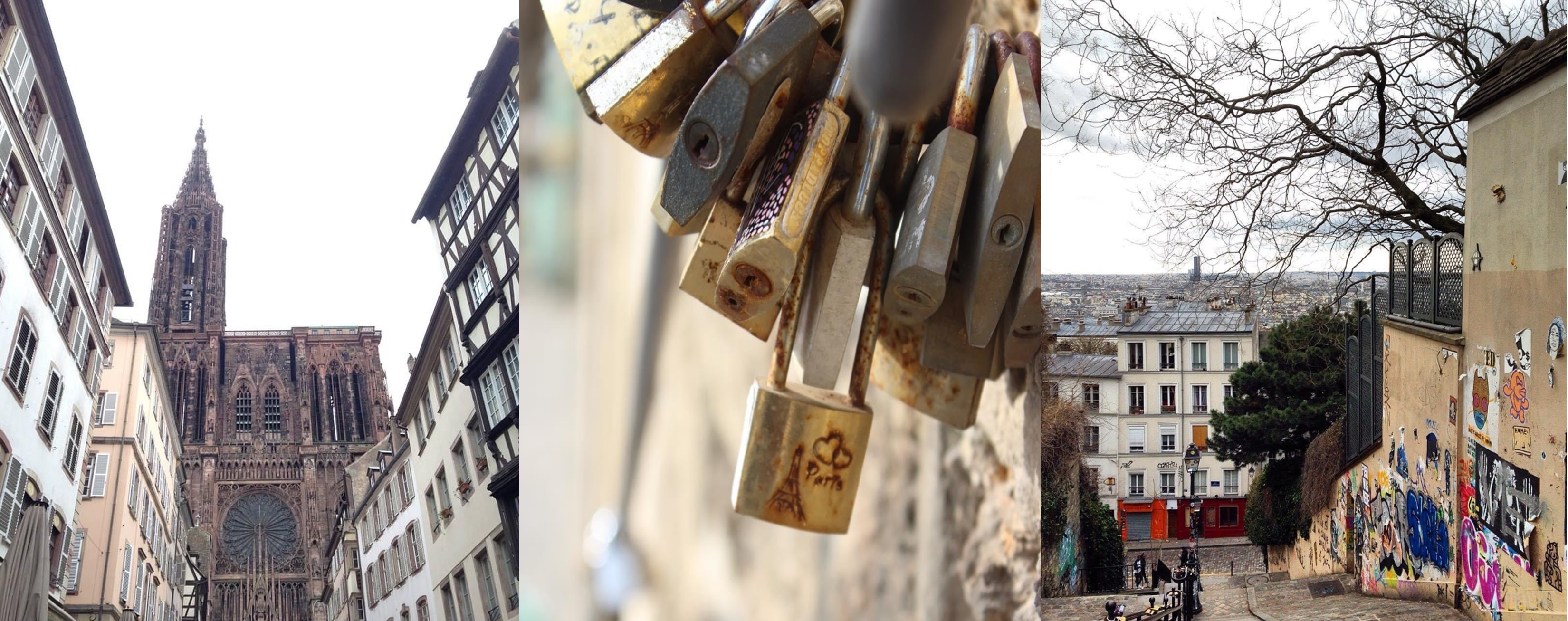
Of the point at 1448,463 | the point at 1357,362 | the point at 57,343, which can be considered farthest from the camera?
the point at 1357,362

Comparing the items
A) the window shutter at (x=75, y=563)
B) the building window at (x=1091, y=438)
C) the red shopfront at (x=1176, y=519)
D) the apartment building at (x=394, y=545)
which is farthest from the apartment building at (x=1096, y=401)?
the window shutter at (x=75, y=563)

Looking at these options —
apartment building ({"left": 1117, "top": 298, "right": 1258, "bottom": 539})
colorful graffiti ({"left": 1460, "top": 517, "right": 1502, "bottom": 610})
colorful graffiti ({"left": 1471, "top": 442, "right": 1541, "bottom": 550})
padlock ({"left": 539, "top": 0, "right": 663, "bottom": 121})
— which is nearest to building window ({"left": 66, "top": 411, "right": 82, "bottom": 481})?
padlock ({"left": 539, "top": 0, "right": 663, "bottom": 121})

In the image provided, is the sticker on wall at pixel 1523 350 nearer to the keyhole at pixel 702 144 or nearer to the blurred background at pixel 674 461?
the blurred background at pixel 674 461

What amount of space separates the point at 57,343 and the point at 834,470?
487mm

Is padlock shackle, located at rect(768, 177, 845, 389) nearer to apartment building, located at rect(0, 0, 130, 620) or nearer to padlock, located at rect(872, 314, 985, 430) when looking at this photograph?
Answer: padlock, located at rect(872, 314, 985, 430)

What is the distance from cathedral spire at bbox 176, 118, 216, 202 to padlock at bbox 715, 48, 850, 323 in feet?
1.40

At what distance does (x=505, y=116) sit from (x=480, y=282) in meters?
0.08

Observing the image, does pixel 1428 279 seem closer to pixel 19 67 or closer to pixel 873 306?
pixel 873 306

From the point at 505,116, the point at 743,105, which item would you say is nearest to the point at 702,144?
the point at 743,105

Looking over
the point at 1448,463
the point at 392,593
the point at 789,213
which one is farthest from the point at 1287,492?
Result: the point at 789,213

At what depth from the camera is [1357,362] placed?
231 cm

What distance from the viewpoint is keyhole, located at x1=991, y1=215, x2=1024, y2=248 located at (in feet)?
0.99

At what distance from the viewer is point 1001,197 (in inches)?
11.6

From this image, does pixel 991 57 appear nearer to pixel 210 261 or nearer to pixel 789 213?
pixel 789 213
